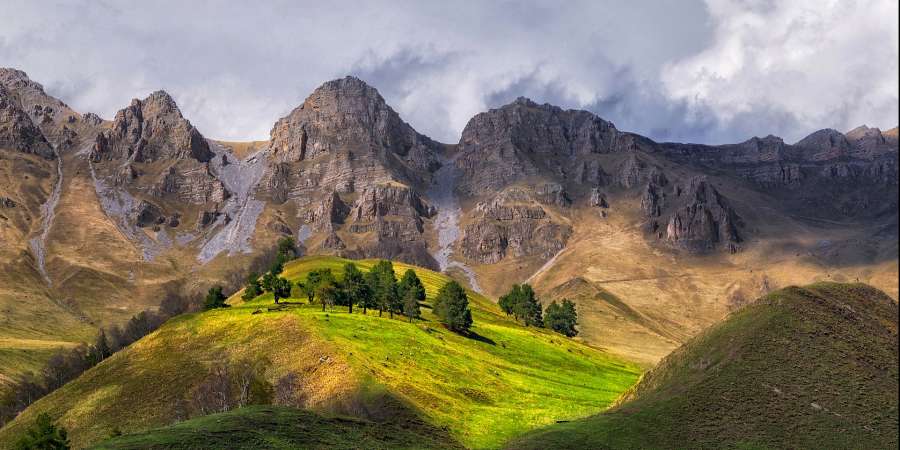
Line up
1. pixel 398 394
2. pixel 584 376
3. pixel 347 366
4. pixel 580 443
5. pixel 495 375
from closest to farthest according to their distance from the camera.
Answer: pixel 580 443 → pixel 398 394 → pixel 347 366 → pixel 495 375 → pixel 584 376

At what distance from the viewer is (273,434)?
218ft

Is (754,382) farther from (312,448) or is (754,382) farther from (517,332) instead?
(517,332)

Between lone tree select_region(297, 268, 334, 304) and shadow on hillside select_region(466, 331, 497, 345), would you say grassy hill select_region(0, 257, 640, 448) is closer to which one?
shadow on hillside select_region(466, 331, 497, 345)

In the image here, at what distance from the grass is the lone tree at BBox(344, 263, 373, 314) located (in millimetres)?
79017

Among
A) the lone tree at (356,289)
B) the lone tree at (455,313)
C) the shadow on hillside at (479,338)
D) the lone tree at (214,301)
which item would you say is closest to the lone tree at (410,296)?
the lone tree at (455,313)

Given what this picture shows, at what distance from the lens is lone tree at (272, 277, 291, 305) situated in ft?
535

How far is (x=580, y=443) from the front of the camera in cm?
6378

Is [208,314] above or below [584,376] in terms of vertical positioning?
above

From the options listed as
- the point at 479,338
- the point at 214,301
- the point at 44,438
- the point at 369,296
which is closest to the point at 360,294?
the point at 369,296

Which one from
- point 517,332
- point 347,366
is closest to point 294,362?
point 347,366

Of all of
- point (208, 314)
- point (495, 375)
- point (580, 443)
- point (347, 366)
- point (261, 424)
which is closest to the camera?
point (580, 443)

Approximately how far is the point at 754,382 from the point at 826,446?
951 cm

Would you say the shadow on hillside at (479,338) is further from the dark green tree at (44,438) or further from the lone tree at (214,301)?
the dark green tree at (44,438)

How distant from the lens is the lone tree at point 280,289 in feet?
535
